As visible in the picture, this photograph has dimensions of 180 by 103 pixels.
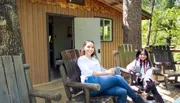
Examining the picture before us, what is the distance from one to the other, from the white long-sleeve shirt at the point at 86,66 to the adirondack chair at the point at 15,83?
761mm

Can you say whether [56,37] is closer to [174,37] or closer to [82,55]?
[82,55]

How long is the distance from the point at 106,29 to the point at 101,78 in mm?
5219

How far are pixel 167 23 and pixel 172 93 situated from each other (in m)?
10.3

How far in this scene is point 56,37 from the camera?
9375mm

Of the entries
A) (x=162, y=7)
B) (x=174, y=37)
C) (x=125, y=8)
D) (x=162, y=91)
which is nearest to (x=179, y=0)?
(x=162, y=7)

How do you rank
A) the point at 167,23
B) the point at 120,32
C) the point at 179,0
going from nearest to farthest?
the point at 120,32
the point at 167,23
the point at 179,0

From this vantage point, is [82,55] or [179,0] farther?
[179,0]

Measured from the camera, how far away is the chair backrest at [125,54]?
12.8 feet

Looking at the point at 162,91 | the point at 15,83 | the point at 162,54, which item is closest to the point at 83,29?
the point at 162,54

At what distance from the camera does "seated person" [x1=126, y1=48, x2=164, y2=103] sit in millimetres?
3078

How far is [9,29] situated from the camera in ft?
9.05

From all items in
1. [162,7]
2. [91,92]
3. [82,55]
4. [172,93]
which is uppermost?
[162,7]

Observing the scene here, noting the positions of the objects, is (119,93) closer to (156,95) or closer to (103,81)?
(103,81)

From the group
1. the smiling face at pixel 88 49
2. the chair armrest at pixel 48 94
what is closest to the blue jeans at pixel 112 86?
the smiling face at pixel 88 49
